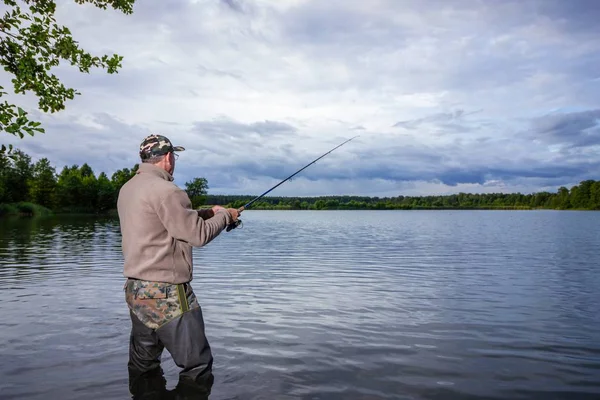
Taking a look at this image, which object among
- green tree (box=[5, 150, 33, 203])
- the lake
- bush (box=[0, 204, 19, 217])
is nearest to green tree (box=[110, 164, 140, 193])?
green tree (box=[5, 150, 33, 203])

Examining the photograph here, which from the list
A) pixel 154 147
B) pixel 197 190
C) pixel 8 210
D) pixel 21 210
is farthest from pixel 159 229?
pixel 197 190

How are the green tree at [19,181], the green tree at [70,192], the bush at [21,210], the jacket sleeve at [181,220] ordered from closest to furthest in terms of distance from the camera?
the jacket sleeve at [181,220]
the bush at [21,210]
the green tree at [19,181]
the green tree at [70,192]

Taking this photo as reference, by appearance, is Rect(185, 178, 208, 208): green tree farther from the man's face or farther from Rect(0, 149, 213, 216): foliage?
the man's face

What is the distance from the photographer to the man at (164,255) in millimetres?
5285

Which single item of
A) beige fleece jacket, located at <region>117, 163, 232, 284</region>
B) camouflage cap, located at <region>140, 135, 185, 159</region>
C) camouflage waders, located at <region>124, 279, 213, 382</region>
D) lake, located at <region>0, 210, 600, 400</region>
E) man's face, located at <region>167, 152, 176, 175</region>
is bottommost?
lake, located at <region>0, 210, 600, 400</region>

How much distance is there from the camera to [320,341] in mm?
9062

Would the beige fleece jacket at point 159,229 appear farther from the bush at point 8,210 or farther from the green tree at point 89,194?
the green tree at point 89,194

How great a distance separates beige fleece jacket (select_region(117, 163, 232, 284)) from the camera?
207 inches

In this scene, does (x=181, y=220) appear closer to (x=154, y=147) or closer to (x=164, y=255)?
(x=164, y=255)

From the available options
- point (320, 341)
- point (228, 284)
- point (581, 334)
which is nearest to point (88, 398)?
point (320, 341)

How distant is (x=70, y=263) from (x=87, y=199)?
116 metres

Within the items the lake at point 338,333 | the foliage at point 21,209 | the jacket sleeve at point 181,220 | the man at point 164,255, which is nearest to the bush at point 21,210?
the foliage at point 21,209

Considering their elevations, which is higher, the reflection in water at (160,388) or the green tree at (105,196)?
the green tree at (105,196)

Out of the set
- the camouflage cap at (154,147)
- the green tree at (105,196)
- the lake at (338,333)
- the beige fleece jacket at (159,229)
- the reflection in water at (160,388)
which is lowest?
the lake at (338,333)
